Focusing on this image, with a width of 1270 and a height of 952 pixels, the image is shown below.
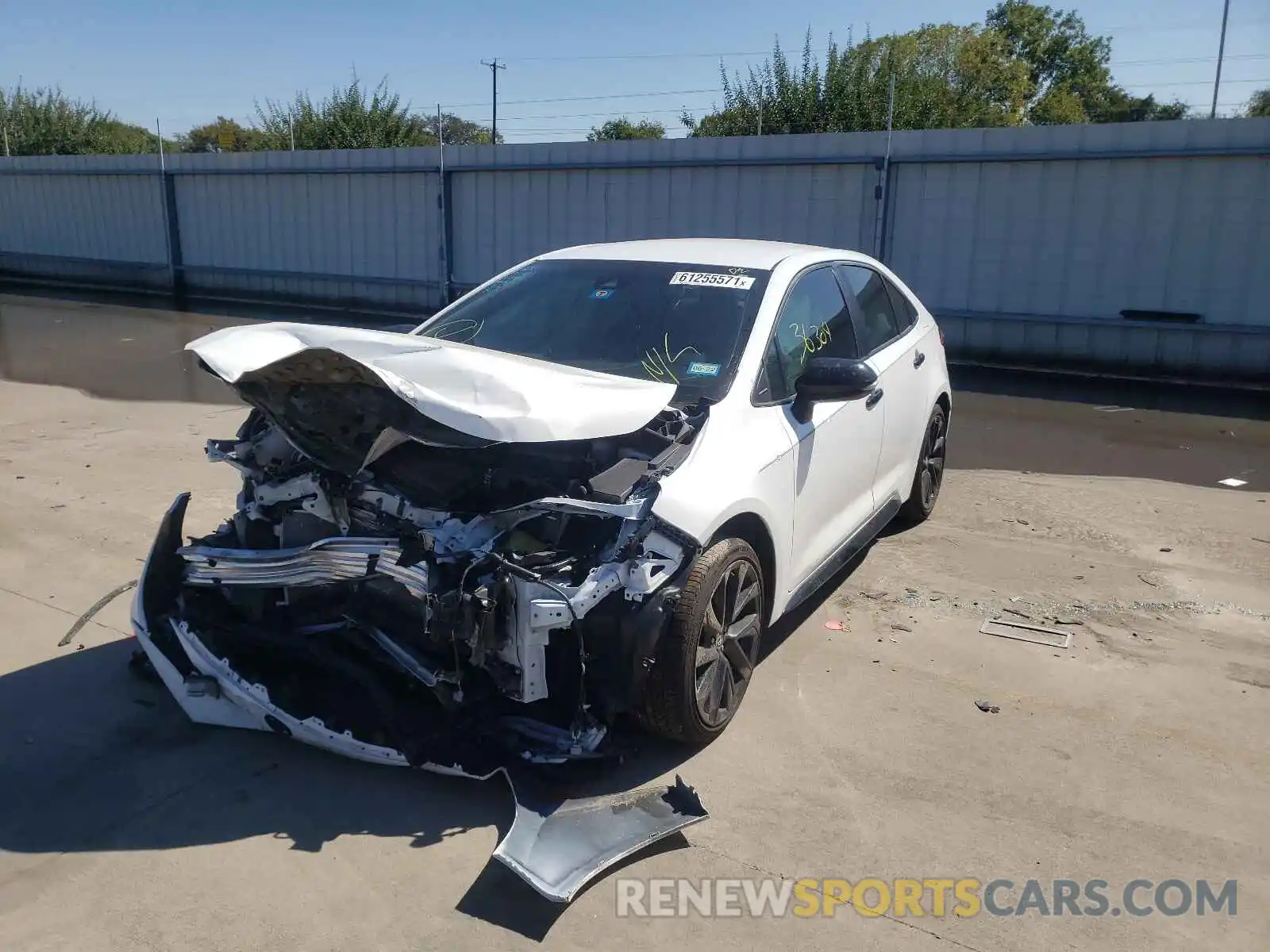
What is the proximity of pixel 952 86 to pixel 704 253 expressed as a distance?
2817 cm

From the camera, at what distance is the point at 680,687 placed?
3477 mm

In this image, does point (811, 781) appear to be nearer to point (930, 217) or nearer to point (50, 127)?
point (930, 217)

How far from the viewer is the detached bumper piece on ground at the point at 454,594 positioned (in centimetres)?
316

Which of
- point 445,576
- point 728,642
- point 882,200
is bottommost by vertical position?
point 728,642

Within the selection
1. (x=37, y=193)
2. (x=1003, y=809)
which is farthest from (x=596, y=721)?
(x=37, y=193)

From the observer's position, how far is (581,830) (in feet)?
10.6

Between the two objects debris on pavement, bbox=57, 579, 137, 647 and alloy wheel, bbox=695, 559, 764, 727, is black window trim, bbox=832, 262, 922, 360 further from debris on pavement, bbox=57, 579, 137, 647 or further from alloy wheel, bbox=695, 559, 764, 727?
debris on pavement, bbox=57, 579, 137, 647

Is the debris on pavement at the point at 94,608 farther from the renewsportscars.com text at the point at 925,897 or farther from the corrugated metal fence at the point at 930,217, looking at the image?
the corrugated metal fence at the point at 930,217

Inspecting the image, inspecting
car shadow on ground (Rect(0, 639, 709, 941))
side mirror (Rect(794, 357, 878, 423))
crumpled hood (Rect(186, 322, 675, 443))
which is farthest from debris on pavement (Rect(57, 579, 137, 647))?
side mirror (Rect(794, 357, 878, 423))

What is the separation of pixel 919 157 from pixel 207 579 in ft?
35.5

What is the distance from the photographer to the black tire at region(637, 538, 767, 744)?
3.45 meters

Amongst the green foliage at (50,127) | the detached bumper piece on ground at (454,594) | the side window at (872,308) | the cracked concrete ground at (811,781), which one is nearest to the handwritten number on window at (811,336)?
the side window at (872,308)

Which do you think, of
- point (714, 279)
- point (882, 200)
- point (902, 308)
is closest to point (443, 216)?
point (882, 200)

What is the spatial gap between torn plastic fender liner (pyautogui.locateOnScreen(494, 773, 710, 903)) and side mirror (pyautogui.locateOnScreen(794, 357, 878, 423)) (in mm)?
1657
